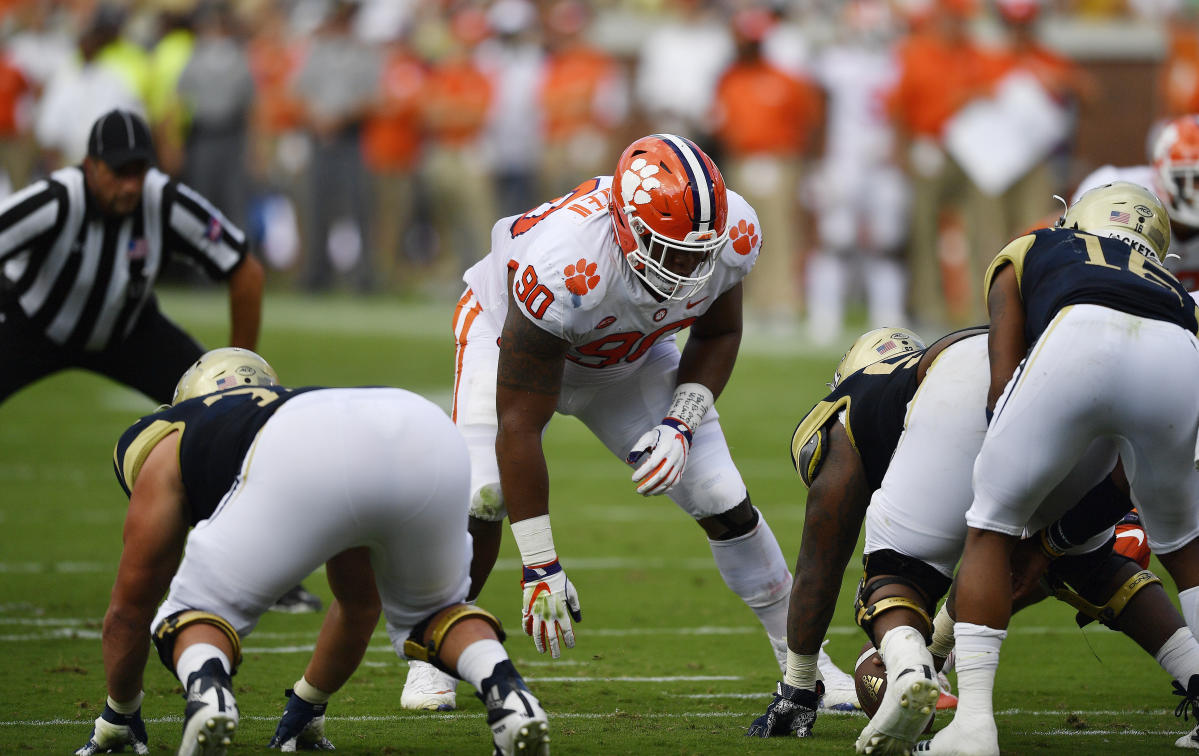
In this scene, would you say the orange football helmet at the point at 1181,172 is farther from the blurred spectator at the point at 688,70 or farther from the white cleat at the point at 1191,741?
the blurred spectator at the point at 688,70

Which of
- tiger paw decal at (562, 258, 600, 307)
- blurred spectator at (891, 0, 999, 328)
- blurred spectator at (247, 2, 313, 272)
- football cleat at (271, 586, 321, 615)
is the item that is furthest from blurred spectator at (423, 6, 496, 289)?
tiger paw decal at (562, 258, 600, 307)

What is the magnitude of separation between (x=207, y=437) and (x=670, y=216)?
140 centimetres

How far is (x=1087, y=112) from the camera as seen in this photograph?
16.0 meters

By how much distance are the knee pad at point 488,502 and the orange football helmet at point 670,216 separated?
82cm

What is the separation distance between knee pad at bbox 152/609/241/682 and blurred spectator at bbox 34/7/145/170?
11.2 metres

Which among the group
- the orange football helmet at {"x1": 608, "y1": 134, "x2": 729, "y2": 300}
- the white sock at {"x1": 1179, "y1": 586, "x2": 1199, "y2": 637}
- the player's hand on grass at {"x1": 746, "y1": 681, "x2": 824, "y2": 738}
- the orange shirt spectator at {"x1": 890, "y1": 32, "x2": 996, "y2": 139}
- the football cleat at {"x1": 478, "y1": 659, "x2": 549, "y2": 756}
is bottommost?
the orange shirt spectator at {"x1": 890, "y1": 32, "x2": 996, "y2": 139}

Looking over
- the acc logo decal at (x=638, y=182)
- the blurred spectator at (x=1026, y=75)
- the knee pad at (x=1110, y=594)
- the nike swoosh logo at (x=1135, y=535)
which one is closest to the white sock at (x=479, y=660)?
the acc logo decal at (x=638, y=182)

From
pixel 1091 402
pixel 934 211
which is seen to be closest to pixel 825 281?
pixel 934 211

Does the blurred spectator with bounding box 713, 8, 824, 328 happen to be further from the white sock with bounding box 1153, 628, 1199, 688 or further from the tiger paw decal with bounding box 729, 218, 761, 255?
the white sock with bounding box 1153, 628, 1199, 688

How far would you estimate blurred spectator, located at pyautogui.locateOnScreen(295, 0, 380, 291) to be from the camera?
51.5 ft

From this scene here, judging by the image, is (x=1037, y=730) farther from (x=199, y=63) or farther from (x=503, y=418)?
(x=199, y=63)

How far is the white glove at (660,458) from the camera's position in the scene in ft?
15.2

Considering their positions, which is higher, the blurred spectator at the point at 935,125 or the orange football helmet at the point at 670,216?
the orange football helmet at the point at 670,216

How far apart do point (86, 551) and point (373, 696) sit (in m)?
2.69
